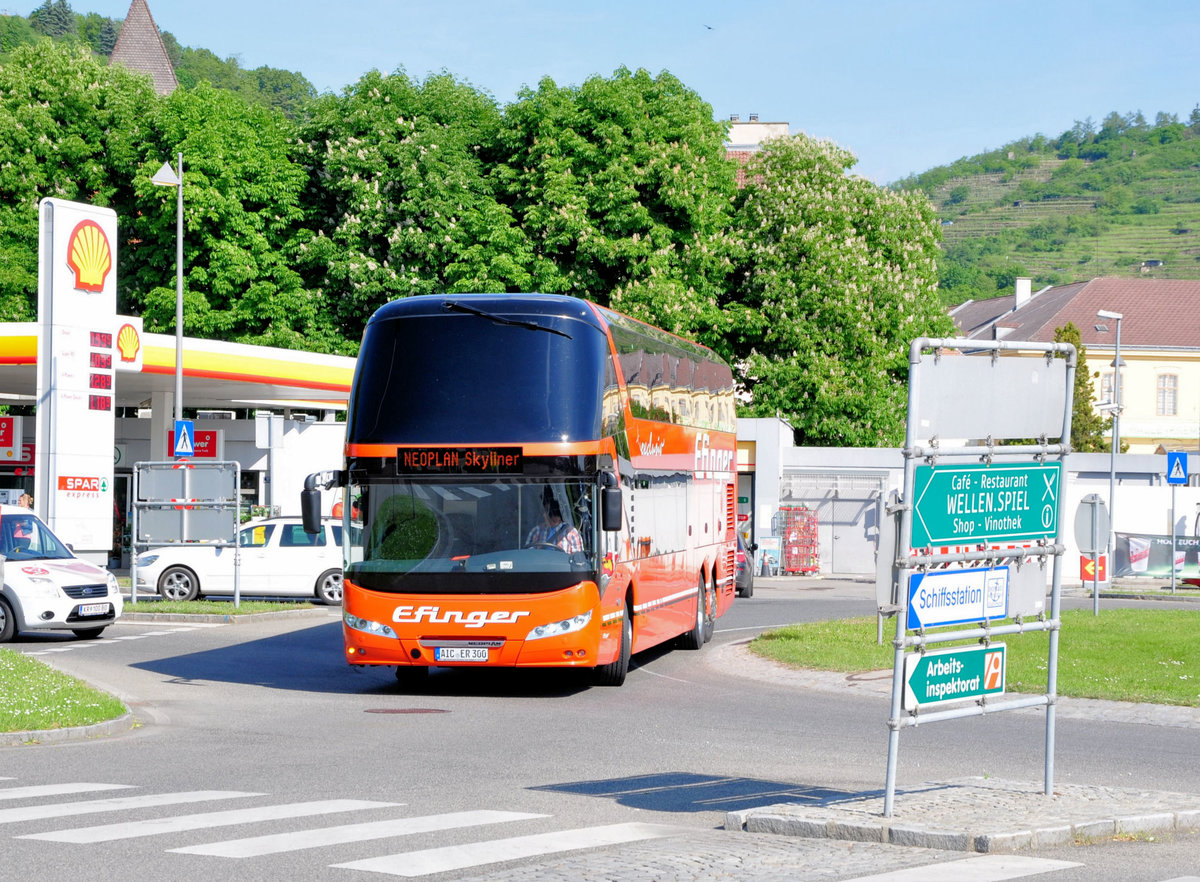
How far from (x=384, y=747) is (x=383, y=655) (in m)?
3.61

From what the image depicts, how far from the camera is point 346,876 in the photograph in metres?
7.16

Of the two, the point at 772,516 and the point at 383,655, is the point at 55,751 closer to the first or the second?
the point at 383,655

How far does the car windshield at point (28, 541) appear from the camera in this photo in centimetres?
Answer: 2202

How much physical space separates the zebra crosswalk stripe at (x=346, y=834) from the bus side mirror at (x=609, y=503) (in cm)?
642

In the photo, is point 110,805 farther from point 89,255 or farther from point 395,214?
point 395,214

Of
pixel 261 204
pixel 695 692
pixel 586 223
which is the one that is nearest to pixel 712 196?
pixel 586 223

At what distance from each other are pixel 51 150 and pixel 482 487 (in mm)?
36349

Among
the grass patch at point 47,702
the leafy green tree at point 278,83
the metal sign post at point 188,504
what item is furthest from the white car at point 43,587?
the leafy green tree at point 278,83

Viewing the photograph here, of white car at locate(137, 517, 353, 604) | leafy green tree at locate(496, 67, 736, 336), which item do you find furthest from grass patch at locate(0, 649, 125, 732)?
leafy green tree at locate(496, 67, 736, 336)

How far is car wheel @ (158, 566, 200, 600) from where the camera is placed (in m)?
29.0

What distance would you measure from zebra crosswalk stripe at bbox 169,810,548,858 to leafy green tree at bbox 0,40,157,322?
41067mm

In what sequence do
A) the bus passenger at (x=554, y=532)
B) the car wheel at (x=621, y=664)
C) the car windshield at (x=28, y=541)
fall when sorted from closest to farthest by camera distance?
the bus passenger at (x=554, y=532) < the car wheel at (x=621, y=664) < the car windshield at (x=28, y=541)

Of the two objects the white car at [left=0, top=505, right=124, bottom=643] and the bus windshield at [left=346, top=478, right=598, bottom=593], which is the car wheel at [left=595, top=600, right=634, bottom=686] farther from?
the white car at [left=0, top=505, right=124, bottom=643]

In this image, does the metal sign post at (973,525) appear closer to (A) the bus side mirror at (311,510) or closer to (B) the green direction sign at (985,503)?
(B) the green direction sign at (985,503)
